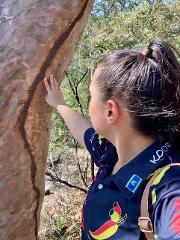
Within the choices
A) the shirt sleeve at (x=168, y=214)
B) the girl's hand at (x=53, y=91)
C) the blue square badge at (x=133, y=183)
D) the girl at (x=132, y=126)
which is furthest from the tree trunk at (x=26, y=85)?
the shirt sleeve at (x=168, y=214)

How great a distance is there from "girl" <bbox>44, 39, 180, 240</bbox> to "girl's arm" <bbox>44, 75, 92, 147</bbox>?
48 cm

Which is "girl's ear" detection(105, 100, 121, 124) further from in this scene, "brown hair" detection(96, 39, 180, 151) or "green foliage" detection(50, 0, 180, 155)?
"green foliage" detection(50, 0, 180, 155)

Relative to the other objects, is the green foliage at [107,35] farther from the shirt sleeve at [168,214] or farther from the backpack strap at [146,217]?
the shirt sleeve at [168,214]

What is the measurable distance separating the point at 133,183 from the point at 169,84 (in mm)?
294

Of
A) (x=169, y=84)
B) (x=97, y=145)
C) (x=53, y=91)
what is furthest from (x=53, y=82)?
(x=169, y=84)

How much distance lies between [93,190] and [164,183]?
35 centimetres

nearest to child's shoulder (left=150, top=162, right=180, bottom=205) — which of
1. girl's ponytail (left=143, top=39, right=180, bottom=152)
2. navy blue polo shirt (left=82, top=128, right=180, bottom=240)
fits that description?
navy blue polo shirt (left=82, top=128, right=180, bottom=240)

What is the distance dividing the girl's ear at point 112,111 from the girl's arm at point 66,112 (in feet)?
1.80

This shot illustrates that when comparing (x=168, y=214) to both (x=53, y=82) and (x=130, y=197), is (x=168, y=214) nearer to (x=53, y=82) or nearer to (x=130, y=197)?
(x=130, y=197)

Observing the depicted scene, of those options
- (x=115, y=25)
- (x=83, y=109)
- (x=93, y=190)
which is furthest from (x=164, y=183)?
(x=115, y=25)

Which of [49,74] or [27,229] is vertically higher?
[49,74]

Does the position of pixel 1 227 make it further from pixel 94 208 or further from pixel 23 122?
pixel 94 208

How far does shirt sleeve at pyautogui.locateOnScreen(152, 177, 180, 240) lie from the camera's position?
112cm

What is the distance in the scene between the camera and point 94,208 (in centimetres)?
146
